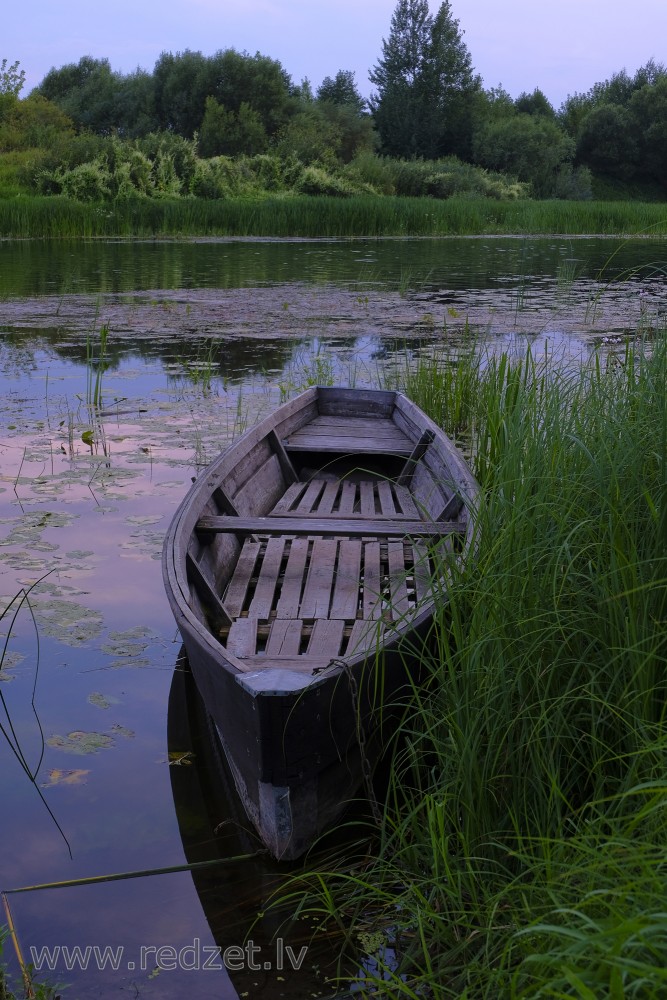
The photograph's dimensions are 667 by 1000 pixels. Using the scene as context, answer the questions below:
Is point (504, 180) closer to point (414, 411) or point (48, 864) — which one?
point (414, 411)

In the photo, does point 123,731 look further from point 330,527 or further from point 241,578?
point 330,527

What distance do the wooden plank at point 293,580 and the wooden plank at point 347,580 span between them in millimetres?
119

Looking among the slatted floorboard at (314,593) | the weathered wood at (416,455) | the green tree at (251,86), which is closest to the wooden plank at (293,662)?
the slatted floorboard at (314,593)

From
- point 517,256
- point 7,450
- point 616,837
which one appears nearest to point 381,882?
Result: point 616,837

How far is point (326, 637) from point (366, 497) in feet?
5.26

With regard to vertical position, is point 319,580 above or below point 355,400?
below

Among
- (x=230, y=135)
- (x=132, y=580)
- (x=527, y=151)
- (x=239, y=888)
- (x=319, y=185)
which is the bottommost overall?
(x=239, y=888)

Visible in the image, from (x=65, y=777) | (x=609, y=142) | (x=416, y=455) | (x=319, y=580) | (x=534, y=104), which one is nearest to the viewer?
(x=65, y=777)

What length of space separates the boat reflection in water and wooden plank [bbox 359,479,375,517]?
1492mm

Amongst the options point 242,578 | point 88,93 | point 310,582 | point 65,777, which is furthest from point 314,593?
point 88,93

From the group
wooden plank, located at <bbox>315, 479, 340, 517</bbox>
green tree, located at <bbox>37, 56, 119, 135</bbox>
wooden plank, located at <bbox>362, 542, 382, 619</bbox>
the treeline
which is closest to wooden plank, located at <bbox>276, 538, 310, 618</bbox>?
wooden plank, located at <bbox>362, 542, 382, 619</bbox>

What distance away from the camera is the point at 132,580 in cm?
370

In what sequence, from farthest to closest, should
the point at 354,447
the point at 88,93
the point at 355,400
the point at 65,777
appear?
the point at 88,93
the point at 355,400
the point at 354,447
the point at 65,777

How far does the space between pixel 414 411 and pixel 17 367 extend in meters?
3.84
